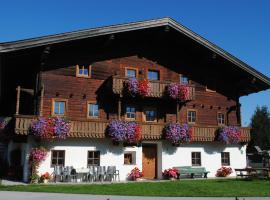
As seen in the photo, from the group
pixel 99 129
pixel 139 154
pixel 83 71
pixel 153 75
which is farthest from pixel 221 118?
pixel 83 71

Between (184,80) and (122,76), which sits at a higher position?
(184,80)

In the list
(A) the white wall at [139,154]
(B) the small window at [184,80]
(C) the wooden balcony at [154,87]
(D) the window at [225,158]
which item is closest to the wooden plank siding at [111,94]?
(C) the wooden balcony at [154,87]

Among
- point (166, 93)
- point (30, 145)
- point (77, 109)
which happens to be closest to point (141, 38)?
point (166, 93)

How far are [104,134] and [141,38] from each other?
747 cm

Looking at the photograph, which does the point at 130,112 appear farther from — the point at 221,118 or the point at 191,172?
the point at 221,118

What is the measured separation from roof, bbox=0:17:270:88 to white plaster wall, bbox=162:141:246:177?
18.1 feet

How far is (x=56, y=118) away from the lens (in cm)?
2194

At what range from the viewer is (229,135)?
2694 cm

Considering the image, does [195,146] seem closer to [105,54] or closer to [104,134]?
[104,134]

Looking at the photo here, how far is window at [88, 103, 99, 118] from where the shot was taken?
24297 millimetres

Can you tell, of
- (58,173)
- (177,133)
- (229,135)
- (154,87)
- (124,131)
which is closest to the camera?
(58,173)

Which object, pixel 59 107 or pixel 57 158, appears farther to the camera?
pixel 59 107

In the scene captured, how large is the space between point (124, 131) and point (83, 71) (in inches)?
183

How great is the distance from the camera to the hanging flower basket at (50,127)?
830 inches
